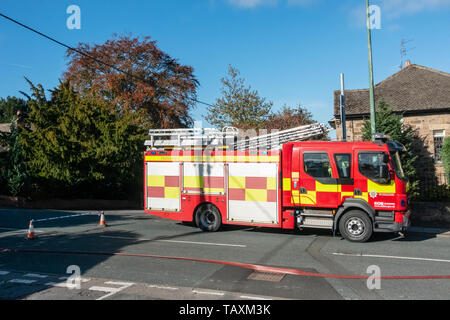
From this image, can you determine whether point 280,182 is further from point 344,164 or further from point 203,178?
point 203,178

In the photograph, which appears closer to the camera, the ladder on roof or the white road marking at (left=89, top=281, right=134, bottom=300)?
the white road marking at (left=89, top=281, right=134, bottom=300)

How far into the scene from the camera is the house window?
64.4 ft

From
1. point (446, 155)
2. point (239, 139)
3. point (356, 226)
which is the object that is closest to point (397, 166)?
point (356, 226)

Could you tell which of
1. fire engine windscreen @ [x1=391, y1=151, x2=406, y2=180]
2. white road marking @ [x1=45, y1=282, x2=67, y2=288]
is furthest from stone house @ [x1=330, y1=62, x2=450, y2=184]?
white road marking @ [x1=45, y1=282, x2=67, y2=288]

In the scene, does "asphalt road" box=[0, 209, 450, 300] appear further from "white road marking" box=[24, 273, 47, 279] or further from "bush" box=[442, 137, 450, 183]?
"bush" box=[442, 137, 450, 183]

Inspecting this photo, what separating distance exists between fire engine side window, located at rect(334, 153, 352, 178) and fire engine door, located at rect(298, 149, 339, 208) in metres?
0.18

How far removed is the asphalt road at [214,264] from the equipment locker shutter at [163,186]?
0.85m

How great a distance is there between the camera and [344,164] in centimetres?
1005

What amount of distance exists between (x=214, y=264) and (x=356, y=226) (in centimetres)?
455

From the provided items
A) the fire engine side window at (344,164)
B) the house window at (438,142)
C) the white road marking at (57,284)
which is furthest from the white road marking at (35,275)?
the house window at (438,142)
